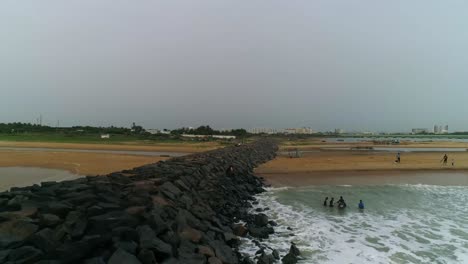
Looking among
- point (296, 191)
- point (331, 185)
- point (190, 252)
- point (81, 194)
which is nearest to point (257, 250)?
point (190, 252)

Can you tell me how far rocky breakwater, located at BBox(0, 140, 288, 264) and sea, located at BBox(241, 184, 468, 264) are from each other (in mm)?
1376

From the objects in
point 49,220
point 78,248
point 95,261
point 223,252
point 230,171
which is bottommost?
point 223,252

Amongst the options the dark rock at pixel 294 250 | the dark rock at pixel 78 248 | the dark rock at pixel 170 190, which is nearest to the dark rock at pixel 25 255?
the dark rock at pixel 78 248

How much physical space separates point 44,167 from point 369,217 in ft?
75.9

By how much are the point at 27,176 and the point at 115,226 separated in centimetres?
1702

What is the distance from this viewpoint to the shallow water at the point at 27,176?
17356 millimetres

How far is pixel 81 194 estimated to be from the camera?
820cm

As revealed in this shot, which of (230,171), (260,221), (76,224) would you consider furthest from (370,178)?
(76,224)

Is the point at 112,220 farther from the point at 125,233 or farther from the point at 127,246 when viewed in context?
the point at 127,246

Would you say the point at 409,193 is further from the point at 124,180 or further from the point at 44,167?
the point at 44,167

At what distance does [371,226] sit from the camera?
11562 millimetres

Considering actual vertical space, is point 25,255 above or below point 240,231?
above

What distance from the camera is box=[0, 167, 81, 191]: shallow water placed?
56.9ft

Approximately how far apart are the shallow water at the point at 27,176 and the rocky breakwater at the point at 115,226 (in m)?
9.60
